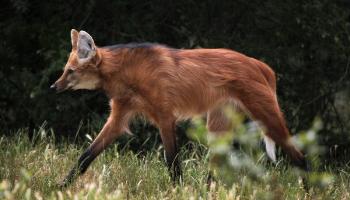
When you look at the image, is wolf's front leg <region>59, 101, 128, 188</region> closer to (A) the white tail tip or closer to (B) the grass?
(B) the grass

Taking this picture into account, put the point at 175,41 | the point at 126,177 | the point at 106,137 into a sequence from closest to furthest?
the point at 126,177, the point at 106,137, the point at 175,41

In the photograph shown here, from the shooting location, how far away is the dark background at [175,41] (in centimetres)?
656

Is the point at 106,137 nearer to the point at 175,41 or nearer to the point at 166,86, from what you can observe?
the point at 166,86

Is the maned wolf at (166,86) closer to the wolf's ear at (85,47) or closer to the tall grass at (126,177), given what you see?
the wolf's ear at (85,47)

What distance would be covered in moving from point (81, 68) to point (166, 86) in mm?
594

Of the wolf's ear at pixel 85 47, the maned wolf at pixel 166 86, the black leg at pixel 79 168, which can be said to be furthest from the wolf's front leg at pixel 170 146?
the wolf's ear at pixel 85 47

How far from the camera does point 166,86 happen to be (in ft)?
15.0

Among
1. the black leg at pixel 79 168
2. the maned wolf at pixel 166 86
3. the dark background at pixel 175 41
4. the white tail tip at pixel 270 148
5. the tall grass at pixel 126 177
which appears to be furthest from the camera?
the dark background at pixel 175 41

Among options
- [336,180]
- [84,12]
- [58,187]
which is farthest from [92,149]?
[84,12]

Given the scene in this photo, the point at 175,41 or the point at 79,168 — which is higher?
the point at 79,168

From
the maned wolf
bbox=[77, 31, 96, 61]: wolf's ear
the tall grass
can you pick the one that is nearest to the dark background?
the tall grass

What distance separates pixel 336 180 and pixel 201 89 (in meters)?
1.16

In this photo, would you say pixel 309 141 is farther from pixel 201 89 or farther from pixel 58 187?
pixel 201 89

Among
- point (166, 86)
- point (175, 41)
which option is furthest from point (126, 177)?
point (175, 41)
